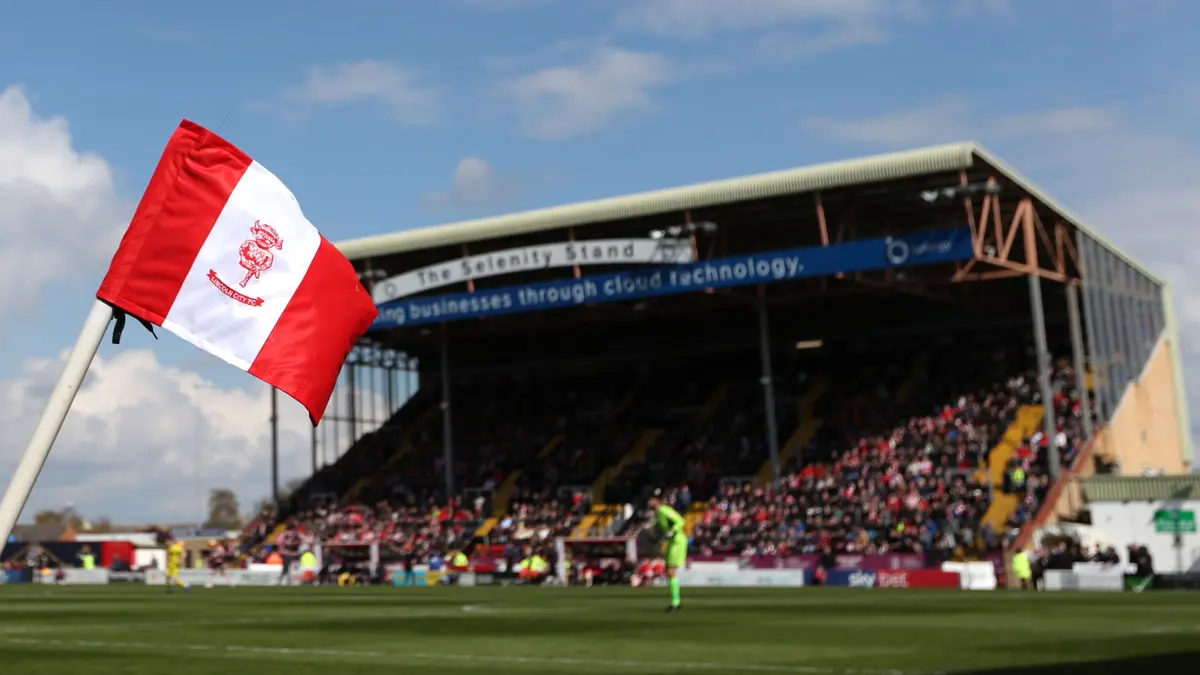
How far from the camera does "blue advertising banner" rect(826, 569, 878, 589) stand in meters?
45.4

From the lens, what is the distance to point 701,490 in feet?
191

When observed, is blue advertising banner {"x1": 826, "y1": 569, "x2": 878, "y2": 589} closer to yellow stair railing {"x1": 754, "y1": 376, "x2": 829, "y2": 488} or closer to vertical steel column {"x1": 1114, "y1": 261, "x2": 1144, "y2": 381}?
yellow stair railing {"x1": 754, "y1": 376, "x2": 829, "y2": 488}

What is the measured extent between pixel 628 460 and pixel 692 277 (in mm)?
11458

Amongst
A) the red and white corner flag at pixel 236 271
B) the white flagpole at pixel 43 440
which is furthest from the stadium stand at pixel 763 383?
the white flagpole at pixel 43 440

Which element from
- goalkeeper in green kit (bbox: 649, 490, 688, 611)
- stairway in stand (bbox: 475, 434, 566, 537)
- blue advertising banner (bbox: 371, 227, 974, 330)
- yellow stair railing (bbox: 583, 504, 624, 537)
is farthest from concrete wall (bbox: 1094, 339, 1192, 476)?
goalkeeper in green kit (bbox: 649, 490, 688, 611)

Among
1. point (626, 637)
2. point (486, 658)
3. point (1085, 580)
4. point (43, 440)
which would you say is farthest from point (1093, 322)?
point (43, 440)

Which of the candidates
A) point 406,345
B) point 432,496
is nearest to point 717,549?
point 432,496

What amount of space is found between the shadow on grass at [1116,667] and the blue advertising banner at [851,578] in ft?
102

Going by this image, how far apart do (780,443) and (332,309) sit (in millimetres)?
53291

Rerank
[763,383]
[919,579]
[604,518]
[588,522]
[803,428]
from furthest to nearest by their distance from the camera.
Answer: [803,428] < [604,518] < [588,522] < [763,383] < [919,579]

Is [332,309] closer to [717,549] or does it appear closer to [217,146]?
[217,146]

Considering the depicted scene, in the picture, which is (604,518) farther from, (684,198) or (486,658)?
(486,658)

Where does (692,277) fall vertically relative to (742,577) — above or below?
above

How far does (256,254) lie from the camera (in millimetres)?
7223
